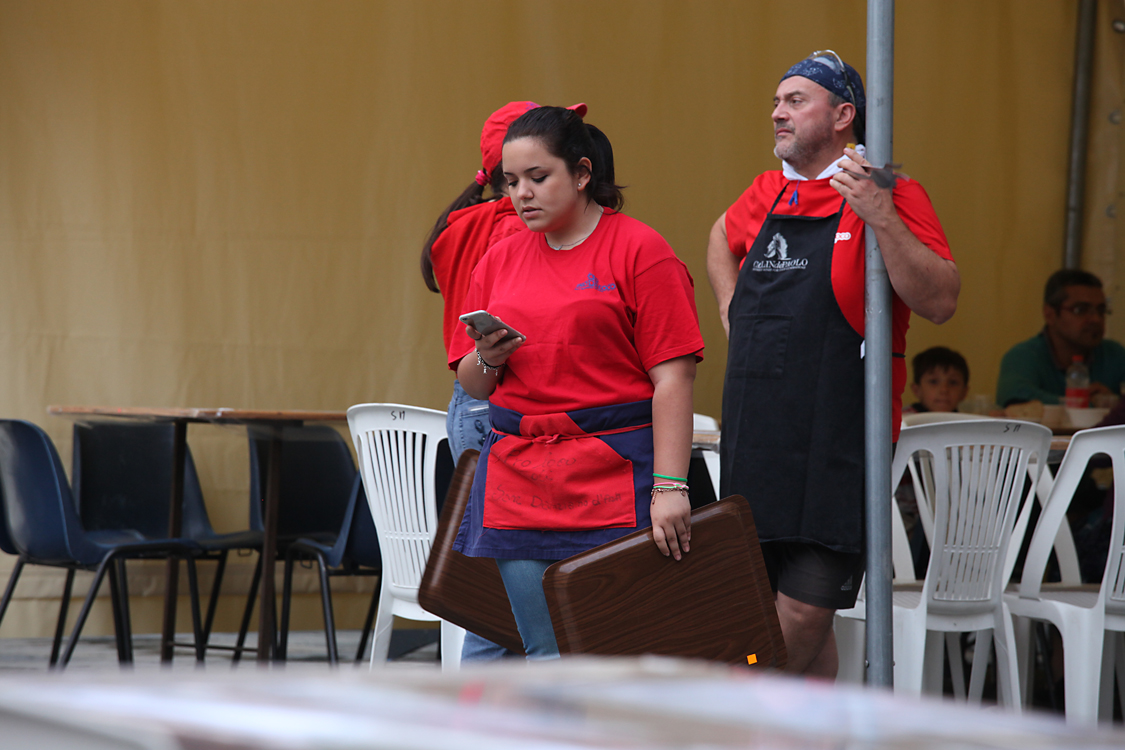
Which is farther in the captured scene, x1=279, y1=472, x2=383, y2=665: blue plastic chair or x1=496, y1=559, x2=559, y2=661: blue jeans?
x1=279, y1=472, x2=383, y2=665: blue plastic chair

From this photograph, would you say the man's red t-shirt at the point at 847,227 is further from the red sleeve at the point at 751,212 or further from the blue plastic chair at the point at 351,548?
the blue plastic chair at the point at 351,548

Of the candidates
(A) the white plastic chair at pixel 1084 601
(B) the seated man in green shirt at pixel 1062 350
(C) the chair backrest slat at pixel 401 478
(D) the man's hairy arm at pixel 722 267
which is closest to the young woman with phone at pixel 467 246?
(C) the chair backrest slat at pixel 401 478

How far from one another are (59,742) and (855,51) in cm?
487

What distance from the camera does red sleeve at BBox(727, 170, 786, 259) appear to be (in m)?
1.98

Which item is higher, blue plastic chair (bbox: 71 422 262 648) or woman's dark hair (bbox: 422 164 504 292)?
woman's dark hair (bbox: 422 164 504 292)

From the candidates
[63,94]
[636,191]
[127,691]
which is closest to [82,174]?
[63,94]

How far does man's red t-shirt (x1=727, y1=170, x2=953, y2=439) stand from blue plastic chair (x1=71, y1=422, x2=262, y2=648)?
2506mm

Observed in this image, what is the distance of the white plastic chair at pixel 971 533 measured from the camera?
2271 mm

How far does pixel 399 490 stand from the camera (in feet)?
8.48

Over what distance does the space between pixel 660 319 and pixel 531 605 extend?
1.57 feet

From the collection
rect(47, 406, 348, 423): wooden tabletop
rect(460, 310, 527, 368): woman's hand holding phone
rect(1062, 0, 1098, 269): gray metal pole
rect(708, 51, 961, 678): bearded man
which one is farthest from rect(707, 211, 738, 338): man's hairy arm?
rect(1062, 0, 1098, 269): gray metal pole

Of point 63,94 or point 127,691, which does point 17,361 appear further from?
point 127,691

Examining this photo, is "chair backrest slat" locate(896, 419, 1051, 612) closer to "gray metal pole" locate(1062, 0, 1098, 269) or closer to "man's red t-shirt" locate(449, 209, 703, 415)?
"man's red t-shirt" locate(449, 209, 703, 415)

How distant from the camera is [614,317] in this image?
1.58 m
